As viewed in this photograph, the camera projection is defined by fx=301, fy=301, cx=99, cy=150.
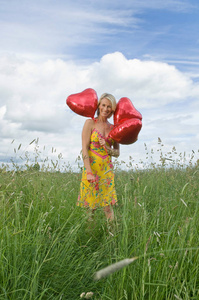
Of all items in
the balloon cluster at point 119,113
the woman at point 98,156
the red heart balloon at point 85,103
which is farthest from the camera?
the red heart balloon at point 85,103

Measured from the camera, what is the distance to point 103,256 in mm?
2598

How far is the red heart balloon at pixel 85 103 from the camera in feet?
14.1

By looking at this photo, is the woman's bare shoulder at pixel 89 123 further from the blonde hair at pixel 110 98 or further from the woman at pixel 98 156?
the blonde hair at pixel 110 98

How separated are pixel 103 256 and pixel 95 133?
5.97ft

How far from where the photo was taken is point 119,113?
4.26 m

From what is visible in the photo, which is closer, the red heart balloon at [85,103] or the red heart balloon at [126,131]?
the red heart balloon at [126,131]

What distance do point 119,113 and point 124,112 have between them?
72 mm

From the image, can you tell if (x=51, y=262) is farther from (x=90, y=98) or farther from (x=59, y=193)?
(x=90, y=98)

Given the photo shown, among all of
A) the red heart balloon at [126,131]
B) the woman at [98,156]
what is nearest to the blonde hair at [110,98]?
the woman at [98,156]

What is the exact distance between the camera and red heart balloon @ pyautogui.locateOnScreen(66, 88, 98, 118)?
14.1 feet

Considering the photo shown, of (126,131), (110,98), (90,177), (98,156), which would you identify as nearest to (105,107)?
(110,98)

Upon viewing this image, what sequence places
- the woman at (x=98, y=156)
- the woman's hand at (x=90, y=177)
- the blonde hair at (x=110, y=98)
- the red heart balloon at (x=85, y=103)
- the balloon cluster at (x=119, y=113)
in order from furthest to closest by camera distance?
the red heart balloon at (x=85, y=103) < the blonde hair at (x=110, y=98) < the balloon cluster at (x=119, y=113) < the woman at (x=98, y=156) < the woman's hand at (x=90, y=177)

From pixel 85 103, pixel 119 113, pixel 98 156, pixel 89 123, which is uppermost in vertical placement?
pixel 85 103

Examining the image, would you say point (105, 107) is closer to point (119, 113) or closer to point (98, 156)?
point (119, 113)
